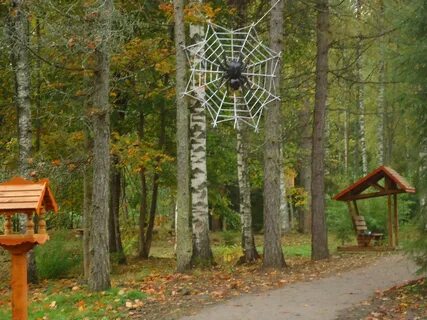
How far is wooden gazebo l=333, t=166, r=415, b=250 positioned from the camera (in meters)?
18.7

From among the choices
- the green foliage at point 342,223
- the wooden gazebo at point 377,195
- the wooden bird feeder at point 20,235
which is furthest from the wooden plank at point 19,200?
the green foliage at point 342,223

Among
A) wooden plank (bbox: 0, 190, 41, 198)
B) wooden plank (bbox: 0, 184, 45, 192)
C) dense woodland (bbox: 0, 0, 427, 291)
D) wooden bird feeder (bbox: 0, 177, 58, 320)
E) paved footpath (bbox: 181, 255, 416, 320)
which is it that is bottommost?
paved footpath (bbox: 181, 255, 416, 320)

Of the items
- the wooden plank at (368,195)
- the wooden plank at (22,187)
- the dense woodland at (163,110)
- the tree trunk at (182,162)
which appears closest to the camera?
the wooden plank at (22,187)

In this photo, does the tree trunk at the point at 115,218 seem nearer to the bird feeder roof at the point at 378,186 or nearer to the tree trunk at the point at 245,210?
the tree trunk at the point at 245,210

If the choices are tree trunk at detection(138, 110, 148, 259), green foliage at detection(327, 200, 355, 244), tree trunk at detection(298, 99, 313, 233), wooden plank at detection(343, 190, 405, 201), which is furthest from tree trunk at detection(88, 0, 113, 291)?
tree trunk at detection(298, 99, 313, 233)

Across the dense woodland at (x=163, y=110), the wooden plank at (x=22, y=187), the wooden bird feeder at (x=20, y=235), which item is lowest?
the wooden bird feeder at (x=20, y=235)

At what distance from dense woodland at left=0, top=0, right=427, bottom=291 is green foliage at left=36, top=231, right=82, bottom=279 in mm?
1298

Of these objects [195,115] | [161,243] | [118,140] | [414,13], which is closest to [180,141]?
[195,115]

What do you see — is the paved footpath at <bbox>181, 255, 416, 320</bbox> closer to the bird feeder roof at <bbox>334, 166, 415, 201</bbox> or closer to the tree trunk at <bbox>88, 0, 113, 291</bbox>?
the tree trunk at <bbox>88, 0, 113, 291</bbox>

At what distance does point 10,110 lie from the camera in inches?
688

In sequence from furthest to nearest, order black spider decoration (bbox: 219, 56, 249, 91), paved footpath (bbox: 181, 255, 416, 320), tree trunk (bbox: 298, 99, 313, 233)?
tree trunk (bbox: 298, 99, 313, 233) < black spider decoration (bbox: 219, 56, 249, 91) < paved footpath (bbox: 181, 255, 416, 320)

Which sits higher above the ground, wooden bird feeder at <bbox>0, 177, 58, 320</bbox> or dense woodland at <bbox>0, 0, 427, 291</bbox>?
dense woodland at <bbox>0, 0, 427, 291</bbox>

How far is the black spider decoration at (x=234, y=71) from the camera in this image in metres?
13.1

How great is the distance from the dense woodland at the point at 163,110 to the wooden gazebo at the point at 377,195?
1099 mm
